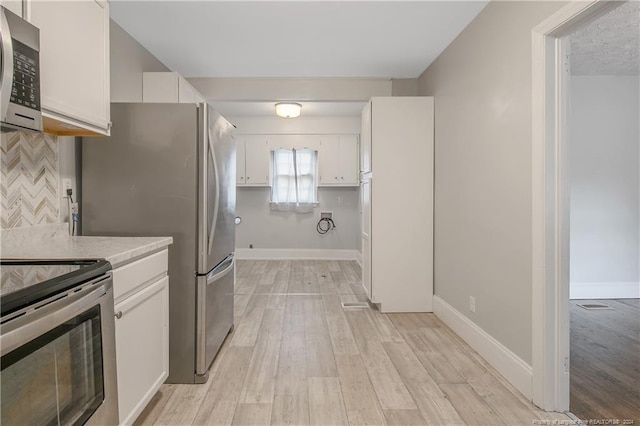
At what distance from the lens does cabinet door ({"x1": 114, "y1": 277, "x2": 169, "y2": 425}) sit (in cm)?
151

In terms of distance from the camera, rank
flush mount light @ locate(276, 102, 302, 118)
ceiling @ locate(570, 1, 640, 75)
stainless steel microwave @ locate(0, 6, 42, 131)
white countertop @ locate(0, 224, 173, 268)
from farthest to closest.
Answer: flush mount light @ locate(276, 102, 302, 118) < ceiling @ locate(570, 1, 640, 75) < white countertop @ locate(0, 224, 173, 268) < stainless steel microwave @ locate(0, 6, 42, 131)

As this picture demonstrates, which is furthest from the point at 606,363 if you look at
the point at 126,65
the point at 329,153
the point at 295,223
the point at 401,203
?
the point at 295,223

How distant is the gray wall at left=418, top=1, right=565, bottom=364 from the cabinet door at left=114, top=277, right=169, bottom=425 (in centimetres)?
208

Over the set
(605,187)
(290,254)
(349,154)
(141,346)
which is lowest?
(290,254)

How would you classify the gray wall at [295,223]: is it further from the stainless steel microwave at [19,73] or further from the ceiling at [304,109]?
the stainless steel microwave at [19,73]

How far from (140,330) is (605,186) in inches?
187

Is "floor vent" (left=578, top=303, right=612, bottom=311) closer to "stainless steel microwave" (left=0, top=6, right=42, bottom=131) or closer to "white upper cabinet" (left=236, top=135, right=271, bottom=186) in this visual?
"stainless steel microwave" (left=0, top=6, right=42, bottom=131)

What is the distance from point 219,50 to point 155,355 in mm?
2605

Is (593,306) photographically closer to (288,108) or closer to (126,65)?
(288,108)

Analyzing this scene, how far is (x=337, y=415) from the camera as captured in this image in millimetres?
1842

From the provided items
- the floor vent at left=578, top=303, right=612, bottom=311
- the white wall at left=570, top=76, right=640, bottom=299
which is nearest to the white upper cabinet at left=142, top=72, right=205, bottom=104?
the white wall at left=570, top=76, right=640, bottom=299

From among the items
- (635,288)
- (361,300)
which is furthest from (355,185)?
(635,288)

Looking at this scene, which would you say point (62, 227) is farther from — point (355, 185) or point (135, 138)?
point (355, 185)

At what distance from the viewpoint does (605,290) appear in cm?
397
